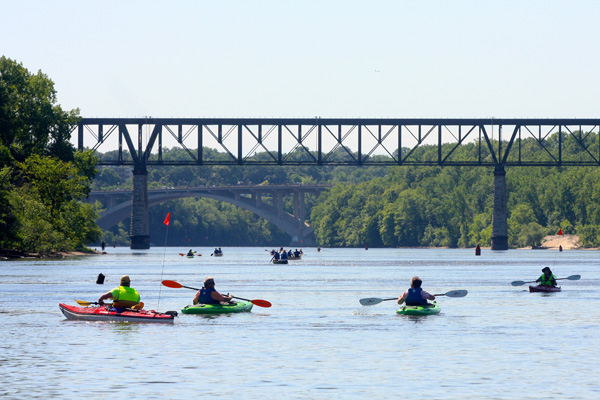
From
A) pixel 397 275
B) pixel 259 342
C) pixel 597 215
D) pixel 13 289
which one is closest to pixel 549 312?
pixel 259 342

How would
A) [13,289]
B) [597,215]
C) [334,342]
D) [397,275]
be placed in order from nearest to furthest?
1. [334,342]
2. [13,289]
3. [397,275]
4. [597,215]

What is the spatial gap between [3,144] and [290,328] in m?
78.8

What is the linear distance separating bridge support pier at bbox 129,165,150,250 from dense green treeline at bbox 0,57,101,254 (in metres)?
31.9

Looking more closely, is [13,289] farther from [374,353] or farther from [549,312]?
[374,353]

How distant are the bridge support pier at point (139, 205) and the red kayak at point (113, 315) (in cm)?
11575

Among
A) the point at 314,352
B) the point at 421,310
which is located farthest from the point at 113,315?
the point at 421,310

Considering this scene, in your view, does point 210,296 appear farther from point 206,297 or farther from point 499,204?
point 499,204

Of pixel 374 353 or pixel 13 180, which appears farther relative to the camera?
pixel 13 180

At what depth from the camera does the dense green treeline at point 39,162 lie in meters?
107

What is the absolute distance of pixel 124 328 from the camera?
38500 mm

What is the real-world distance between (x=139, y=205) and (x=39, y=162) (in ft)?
147

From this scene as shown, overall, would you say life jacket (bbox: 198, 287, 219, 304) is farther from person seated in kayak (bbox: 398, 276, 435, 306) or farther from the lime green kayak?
person seated in kayak (bbox: 398, 276, 435, 306)

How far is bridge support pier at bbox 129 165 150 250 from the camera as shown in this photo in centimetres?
15638

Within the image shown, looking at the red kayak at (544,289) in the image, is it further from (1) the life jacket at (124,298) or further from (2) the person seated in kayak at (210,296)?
(1) the life jacket at (124,298)
